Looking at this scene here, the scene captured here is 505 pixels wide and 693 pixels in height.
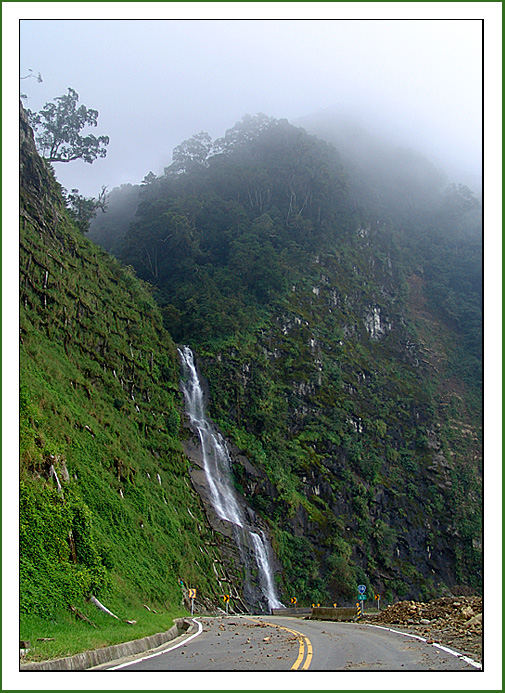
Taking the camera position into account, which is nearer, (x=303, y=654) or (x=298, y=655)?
(x=298, y=655)

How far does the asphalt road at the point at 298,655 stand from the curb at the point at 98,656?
31 cm

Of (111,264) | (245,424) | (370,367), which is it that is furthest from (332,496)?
(111,264)

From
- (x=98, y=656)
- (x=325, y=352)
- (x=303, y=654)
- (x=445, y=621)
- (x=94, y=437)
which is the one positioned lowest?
(x=445, y=621)

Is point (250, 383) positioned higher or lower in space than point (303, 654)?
higher

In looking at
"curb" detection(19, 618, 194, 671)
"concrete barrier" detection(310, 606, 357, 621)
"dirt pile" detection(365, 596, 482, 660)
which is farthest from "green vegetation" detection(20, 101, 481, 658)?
"dirt pile" detection(365, 596, 482, 660)

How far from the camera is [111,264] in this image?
42344 mm

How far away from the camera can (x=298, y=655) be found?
8.89 meters

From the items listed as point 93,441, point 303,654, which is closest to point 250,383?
point 93,441

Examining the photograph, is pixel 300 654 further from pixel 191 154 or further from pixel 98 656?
pixel 191 154

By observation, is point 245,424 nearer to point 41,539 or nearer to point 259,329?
point 259,329

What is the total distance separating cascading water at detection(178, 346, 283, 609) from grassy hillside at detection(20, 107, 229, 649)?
2.23 metres

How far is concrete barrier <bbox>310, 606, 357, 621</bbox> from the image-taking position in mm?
21594

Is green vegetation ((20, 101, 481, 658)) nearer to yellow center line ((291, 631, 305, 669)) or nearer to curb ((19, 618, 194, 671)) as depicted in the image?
curb ((19, 618, 194, 671))

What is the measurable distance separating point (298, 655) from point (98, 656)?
3.28 meters
